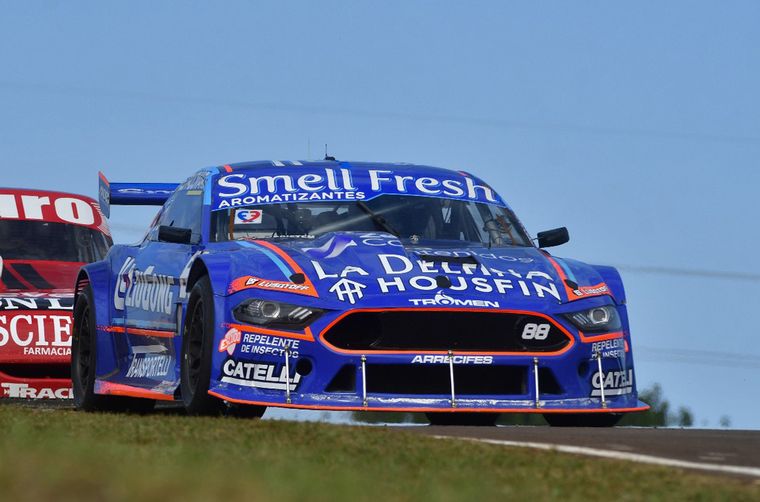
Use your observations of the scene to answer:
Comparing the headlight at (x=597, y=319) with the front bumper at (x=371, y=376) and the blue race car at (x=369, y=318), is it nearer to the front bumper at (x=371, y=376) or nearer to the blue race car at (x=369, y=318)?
the blue race car at (x=369, y=318)

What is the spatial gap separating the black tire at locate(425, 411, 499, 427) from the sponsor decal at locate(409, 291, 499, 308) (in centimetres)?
93

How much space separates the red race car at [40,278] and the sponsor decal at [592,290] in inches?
229

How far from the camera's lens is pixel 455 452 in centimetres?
614

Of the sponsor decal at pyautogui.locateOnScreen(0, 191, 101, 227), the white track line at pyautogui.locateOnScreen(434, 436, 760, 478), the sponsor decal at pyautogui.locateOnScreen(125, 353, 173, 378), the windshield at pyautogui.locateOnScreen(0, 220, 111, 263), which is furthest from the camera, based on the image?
the sponsor decal at pyautogui.locateOnScreen(0, 191, 101, 227)

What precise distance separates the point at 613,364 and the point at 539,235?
1.65 metres

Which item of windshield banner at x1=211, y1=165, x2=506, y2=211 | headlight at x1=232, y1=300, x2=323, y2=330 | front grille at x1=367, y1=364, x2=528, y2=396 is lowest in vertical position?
front grille at x1=367, y1=364, x2=528, y2=396

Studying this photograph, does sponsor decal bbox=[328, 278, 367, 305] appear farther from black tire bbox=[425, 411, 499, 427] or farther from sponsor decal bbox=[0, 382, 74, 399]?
sponsor decal bbox=[0, 382, 74, 399]

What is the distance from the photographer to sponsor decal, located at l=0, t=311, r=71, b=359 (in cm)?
1315

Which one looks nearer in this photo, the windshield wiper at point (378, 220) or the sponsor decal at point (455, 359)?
the sponsor decal at point (455, 359)

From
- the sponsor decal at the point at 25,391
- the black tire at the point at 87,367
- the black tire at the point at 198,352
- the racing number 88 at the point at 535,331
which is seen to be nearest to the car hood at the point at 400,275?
the racing number 88 at the point at 535,331

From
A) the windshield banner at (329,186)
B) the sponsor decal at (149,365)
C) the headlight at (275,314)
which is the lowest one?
the sponsor decal at (149,365)

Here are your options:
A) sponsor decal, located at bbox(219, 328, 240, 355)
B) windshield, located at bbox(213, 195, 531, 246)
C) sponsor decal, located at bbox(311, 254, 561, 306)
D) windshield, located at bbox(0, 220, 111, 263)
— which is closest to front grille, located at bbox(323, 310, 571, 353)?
sponsor decal, located at bbox(311, 254, 561, 306)

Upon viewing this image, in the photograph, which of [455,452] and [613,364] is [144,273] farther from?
[455,452]

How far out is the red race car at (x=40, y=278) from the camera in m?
13.2
